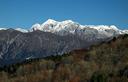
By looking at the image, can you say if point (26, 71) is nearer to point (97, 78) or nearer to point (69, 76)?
point (69, 76)

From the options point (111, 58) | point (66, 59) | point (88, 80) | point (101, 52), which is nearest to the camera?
point (88, 80)

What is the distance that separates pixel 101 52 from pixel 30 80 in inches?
1070

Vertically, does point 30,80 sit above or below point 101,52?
below

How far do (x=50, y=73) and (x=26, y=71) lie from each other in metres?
39.6

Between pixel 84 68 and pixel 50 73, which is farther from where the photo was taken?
pixel 50 73

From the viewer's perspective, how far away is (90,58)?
13212 cm

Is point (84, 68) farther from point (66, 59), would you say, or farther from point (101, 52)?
point (66, 59)

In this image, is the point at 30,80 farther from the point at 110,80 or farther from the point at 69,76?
the point at 110,80

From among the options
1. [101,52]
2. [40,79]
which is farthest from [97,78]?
[101,52]

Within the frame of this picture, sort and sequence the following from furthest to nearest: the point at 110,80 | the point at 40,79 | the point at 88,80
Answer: the point at 40,79 < the point at 88,80 < the point at 110,80

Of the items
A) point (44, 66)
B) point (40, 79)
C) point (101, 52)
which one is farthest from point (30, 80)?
point (44, 66)

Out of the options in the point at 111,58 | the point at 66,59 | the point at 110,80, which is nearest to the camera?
the point at 110,80

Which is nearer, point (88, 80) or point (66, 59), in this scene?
point (88, 80)

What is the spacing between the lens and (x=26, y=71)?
16838cm
